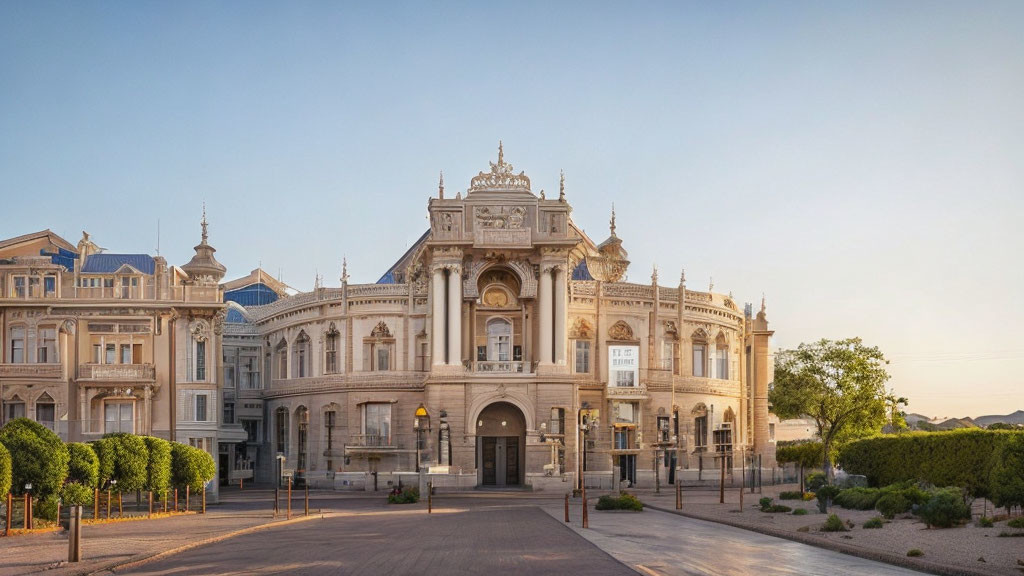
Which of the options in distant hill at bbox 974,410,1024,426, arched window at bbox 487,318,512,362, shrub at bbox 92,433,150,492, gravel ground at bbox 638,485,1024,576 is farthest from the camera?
distant hill at bbox 974,410,1024,426

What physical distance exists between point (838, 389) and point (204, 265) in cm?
4292

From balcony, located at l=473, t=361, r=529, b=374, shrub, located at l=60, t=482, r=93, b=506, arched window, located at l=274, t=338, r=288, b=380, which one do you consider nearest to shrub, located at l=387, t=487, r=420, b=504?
balcony, located at l=473, t=361, r=529, b=374

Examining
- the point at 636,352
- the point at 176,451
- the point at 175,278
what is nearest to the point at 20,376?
the point at 175,278

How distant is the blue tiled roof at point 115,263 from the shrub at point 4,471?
1154 inches

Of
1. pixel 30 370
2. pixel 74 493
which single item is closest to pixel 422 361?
pixel 30 370

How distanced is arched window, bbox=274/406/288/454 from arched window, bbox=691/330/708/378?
94.2ft

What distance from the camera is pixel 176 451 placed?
50.1 m

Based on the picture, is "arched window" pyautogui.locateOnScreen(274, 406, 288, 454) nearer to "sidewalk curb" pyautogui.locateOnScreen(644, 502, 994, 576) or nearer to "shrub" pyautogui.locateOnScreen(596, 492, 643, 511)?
"shrub" pyautogui.locateOnScreen(596, 492, 643, 511)

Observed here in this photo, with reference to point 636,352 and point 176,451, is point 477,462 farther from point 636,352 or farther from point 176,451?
point 176,451

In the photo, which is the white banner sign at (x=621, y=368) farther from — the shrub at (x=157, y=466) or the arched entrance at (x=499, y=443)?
the shrub at (x=157, y=466)

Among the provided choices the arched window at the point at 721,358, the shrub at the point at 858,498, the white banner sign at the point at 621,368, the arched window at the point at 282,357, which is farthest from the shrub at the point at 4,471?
the arched window at the point at 721,358

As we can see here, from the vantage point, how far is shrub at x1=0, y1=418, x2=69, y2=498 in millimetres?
37750

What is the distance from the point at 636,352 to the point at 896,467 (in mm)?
23620

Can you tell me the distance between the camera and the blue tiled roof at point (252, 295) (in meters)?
96.6
